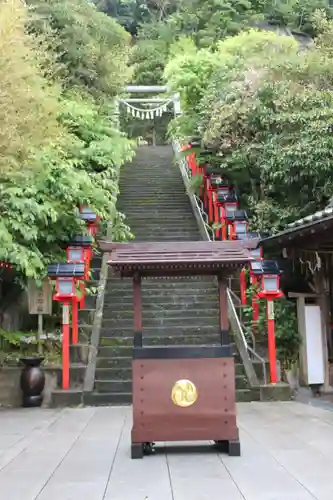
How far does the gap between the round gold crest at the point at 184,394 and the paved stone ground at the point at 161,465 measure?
20.3 inches

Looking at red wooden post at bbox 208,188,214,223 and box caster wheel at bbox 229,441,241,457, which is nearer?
box caster wheel at bbox 229,441,241,457

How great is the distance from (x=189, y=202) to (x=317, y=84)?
5113mm

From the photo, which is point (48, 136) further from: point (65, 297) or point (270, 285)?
point (270, 285)

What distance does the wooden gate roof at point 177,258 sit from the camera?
213 inches

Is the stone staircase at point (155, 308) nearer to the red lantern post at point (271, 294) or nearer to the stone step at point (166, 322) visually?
the stone step at point (166, 322)

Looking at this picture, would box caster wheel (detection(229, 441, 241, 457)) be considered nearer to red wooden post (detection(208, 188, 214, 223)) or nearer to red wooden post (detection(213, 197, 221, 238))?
red wooden post (detection(213, 197, 221, 238))

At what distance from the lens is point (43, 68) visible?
12.7 metres

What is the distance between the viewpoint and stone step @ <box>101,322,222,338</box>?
1065cm

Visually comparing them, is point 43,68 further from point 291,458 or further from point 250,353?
point 291,458

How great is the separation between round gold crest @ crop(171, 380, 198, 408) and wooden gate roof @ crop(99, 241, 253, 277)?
1120 millimetres

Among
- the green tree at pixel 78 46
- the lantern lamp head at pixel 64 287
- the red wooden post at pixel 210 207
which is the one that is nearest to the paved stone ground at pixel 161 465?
the lantern lamp head at pixel 64 287

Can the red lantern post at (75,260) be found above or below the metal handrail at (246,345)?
above

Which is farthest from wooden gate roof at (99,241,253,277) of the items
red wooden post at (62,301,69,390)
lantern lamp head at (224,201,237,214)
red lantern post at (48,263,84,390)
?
lantern lamp head at (224,201,237,214)

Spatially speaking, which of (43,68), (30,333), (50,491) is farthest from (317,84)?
(50,491)
